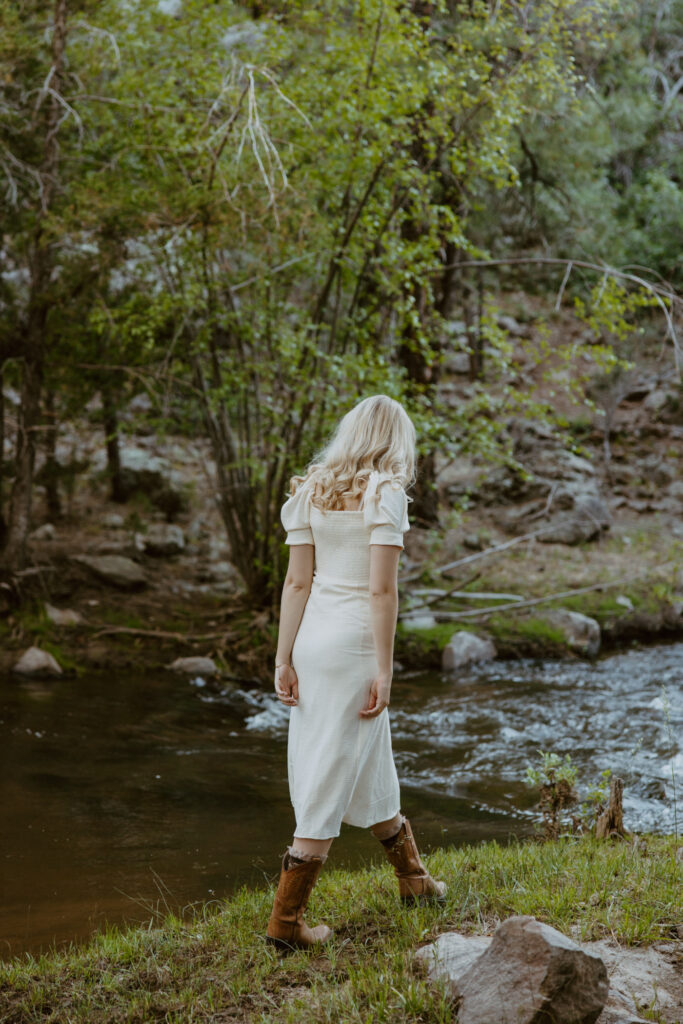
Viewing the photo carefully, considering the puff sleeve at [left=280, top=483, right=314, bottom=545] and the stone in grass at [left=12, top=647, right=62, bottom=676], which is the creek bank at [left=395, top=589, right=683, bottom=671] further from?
the puff sleeve at [left=280, top=483, right=314, bottom=545]

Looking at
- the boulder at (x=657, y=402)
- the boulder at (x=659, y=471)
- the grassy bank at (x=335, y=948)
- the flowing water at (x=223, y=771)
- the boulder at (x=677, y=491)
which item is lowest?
the flowing water at (x=223, y=771)

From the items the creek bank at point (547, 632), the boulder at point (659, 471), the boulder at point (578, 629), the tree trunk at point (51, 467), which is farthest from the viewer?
the boulder at point (659, 471)

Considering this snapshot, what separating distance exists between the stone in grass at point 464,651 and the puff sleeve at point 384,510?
6.36 meters

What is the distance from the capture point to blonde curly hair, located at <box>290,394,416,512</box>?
132 inches

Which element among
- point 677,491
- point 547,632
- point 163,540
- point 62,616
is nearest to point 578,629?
point 547,632

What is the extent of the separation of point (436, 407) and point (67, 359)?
423 cm

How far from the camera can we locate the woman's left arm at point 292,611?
3.35 meters

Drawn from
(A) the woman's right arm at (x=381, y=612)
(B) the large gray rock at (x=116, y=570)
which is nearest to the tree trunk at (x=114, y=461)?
(B) the large gray rock at (x=116, y=570)

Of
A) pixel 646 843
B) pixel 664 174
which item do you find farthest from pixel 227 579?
pixel 664 174

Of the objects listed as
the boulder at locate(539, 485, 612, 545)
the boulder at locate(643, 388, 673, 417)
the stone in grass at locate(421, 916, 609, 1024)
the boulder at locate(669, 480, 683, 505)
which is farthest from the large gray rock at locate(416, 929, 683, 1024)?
the boulder at locate(643, 388, 673, 417)

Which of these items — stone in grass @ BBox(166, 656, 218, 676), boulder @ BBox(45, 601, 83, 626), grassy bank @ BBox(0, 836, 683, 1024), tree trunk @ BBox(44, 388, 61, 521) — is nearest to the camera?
grassy bank @ BBox(0, 836, 683, 1024)

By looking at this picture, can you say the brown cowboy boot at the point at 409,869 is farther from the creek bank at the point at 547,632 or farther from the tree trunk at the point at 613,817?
the creek bank at the point at 547,632

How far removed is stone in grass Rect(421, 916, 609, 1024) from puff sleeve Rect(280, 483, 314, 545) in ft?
5.14

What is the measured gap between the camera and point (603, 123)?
15352 mm
